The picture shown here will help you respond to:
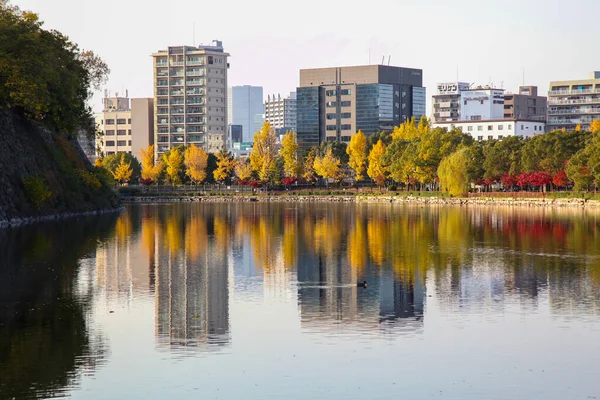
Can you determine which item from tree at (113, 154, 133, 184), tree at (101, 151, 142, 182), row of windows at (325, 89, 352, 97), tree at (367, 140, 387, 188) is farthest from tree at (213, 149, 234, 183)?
row of windows at (325, 89, 352, 97)

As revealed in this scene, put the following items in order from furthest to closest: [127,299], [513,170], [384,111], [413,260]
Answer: [384,111]
[513,170]
[413,260]
[127,299]

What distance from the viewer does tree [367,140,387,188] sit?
135500 mm

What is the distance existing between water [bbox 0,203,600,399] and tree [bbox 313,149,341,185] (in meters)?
93.0

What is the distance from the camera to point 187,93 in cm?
18700

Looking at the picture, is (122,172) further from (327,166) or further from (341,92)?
(341,92)

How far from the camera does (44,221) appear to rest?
70188mm

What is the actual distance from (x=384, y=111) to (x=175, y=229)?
437 ft

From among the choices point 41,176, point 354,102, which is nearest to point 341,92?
point 354,102

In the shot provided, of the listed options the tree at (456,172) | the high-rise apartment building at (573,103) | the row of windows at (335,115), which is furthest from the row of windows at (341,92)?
the tree at (456,172)

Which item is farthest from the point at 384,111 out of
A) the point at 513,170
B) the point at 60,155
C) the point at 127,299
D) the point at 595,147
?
the point at 127,299

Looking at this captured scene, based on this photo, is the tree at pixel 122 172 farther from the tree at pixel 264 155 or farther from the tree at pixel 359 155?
the tree at pixel 359 155

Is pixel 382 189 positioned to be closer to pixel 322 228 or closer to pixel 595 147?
pixel 595 147

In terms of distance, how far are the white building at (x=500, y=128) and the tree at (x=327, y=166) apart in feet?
123

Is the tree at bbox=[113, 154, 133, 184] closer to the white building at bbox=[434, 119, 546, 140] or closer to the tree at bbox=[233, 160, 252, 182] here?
the tree at bbox=[233, 160, 252, 182]
